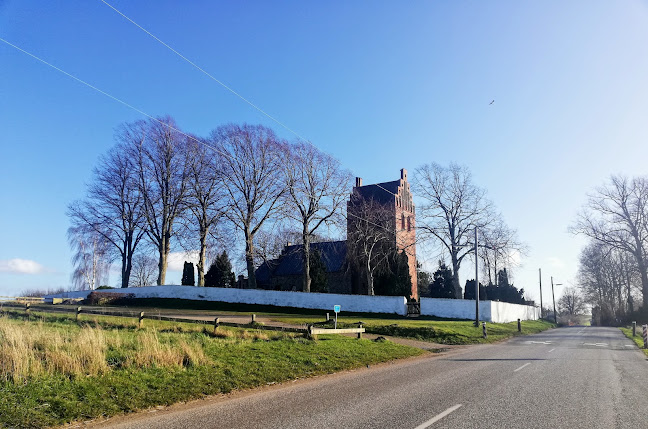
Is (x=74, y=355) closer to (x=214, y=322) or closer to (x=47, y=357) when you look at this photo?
(x=47, y=357)

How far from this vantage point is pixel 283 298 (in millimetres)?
38312

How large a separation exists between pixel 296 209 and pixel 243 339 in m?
24.8

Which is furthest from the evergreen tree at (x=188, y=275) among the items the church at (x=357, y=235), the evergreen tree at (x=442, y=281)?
the evergreen tree at (x=442, y=281)

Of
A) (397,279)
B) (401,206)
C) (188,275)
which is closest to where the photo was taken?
(397,279)

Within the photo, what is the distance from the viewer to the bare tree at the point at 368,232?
130 feet

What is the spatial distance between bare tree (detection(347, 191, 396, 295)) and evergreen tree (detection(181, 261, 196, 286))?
1017 inches

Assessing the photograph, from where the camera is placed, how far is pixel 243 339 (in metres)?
14.1

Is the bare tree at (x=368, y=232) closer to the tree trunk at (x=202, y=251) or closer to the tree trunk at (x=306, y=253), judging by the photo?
the tree trunk at (x=306, y=253)

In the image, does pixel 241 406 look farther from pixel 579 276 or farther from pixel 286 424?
pixel 579 276

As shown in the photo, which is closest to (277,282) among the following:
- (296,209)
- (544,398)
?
(296,209)

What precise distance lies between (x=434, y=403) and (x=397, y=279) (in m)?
40.6

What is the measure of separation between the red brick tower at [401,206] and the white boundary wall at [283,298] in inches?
415

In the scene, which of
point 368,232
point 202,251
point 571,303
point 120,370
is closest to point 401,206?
point 368,232

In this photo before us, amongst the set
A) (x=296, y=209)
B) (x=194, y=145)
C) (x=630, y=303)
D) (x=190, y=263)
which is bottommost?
(x=630, y=303)
